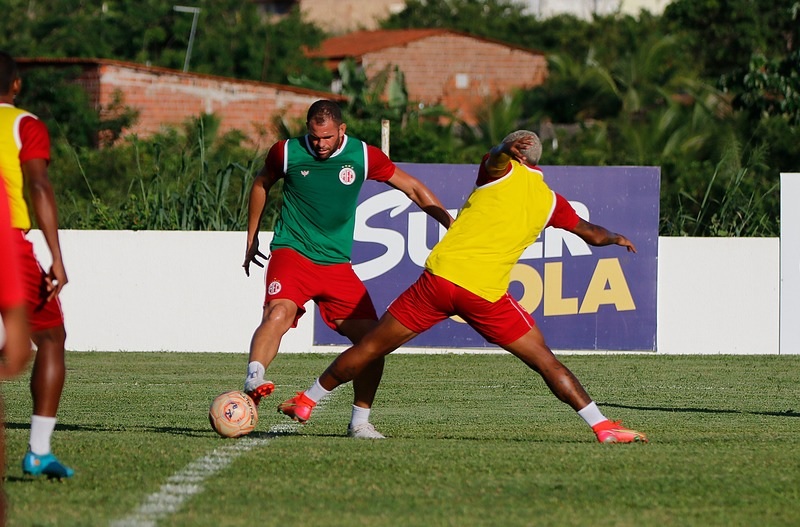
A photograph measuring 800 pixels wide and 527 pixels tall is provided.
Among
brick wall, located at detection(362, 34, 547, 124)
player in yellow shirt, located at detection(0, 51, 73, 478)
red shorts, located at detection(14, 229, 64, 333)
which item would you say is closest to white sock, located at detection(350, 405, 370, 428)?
player in yellow shirt, located at detection(0, 51, 73, 478)

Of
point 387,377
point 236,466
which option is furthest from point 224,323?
point 236,466

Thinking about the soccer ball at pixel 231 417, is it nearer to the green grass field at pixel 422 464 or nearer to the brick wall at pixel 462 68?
the green grass field at pixel 422 464

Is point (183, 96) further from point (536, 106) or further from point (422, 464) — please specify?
point (422, 464)

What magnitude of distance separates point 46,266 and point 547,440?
9721 mm

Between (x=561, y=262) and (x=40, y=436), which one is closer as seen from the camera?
(x=40, y=436)

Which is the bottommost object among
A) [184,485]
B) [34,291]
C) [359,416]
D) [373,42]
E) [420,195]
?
[359,416]

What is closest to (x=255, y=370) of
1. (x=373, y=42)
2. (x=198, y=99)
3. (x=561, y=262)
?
(x=561, y=262)

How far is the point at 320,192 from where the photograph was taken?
8.77m

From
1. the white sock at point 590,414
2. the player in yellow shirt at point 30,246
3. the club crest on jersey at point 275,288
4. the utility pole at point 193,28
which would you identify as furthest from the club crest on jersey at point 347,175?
the utility pole at point 193,28

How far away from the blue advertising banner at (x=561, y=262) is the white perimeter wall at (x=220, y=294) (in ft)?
1.27

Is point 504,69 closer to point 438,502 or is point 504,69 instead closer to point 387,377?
point 387,377

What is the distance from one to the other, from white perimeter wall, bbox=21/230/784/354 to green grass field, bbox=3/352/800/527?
15.5 ft

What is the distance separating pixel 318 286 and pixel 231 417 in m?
1.06

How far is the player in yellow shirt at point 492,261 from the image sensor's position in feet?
25.7
